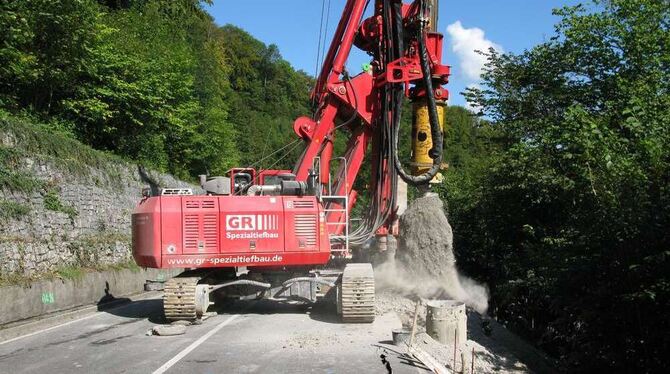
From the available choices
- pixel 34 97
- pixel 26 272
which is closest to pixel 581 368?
pixel 26 272

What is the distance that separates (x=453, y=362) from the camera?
8.31 metres

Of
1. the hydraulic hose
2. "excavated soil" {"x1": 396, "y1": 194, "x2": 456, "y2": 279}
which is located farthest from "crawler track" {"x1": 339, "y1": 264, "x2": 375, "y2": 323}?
"excavated soil" {"x1": 396, "y1": 194, "x2": 456, "y2": 279}

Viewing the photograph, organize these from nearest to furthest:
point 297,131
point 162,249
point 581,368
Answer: point 581,368 < point 162,249 < point 297,131

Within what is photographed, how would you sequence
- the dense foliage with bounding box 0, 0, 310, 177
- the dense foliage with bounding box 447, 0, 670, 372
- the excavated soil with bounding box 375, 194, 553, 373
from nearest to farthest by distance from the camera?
the dense foliage with bounding box 447, 0, 670, 372 < the excavated soil with bounding box 375, 194, 553, 373 < the dense foliage with bounding box 0, 0, 310, 177

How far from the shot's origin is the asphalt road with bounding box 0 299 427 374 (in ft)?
26.0

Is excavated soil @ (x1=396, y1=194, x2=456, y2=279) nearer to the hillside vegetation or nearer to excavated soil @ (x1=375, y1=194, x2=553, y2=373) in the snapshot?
excavated soil @ (x1=375, y1=194, x2=553, y2=373)

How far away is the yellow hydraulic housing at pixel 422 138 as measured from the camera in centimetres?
1296

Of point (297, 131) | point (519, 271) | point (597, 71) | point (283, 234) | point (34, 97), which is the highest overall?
point (34, 97)

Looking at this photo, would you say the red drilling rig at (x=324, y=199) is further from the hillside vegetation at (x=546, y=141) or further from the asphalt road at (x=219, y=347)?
the hillside vegetation at (x=546, y=141)

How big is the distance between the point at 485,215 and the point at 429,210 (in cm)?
246

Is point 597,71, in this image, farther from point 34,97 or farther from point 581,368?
point 34,97

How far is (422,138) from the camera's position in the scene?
13039 mm

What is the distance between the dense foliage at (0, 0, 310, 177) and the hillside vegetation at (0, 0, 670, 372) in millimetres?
80

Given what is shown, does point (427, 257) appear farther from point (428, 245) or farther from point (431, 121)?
point (431, 121)
